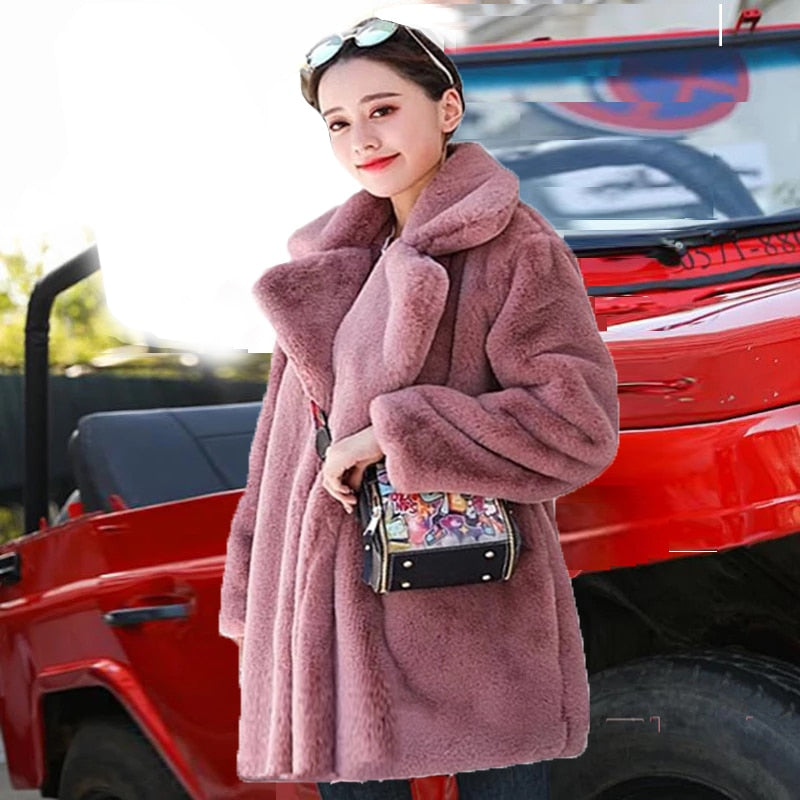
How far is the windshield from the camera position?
10.9 feet

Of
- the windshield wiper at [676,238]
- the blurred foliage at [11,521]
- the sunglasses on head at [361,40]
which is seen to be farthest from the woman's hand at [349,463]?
the blurred foliage at [11,521]

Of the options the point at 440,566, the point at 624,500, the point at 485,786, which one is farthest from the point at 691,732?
the point at 440,566

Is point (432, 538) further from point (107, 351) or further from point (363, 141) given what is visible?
point (107, 351)

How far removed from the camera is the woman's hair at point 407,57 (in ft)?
6.15

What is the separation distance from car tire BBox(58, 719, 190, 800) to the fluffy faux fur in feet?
4.33

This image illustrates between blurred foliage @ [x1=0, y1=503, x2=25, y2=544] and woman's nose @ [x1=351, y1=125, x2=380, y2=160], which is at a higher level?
woman's nose @ [x1=351, y1=125, x2=380, y2=160]

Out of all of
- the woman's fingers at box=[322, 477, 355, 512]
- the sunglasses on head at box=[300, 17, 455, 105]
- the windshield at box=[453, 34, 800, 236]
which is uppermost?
the windshield at box=[453, 34, 800, 236]

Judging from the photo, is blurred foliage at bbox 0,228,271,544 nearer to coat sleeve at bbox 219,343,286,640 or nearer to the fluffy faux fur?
coat sleeve at bbox 219,343,286,640

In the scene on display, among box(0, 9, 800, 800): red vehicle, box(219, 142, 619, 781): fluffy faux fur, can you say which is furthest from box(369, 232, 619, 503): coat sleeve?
box(0, 9, 800, 800): red vehicle

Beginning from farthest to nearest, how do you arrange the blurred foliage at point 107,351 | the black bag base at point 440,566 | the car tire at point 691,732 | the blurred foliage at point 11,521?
the blurred foliage at point 11,521, the blurred foliage at point 107,351, the car tire at point 691,732, the black bag base at point 440,566

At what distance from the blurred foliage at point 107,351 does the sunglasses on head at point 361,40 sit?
166cm

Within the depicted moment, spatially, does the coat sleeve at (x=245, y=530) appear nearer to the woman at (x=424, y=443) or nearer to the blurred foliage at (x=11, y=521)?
the woman at (x=424, y=443)

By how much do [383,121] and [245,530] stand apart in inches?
24.9

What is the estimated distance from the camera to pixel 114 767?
10.6 ft
